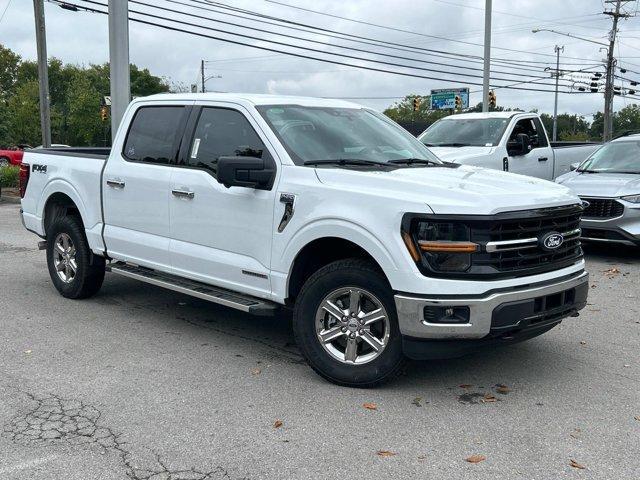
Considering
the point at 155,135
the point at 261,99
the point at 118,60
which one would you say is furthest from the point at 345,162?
the point at 118,60

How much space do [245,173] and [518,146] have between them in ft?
26.0

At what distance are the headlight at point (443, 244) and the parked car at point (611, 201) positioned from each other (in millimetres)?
6025

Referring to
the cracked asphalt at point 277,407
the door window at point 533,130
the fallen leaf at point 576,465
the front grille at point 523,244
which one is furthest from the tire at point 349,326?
the door window at point 533,130

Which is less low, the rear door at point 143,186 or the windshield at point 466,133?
the windshield at point 466,133

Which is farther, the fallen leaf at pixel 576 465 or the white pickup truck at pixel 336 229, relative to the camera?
the white pickup truck at pixel 336 229

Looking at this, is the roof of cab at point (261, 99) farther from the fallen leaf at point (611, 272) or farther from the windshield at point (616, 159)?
the windshield at point (616, 159)

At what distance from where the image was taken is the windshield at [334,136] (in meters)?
5.39

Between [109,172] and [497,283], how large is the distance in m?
3.90

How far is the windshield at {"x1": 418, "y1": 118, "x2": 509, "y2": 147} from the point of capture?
12.1 meters

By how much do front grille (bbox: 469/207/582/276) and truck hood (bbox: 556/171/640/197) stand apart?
5160 millimetres

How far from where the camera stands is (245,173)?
16.7 ft

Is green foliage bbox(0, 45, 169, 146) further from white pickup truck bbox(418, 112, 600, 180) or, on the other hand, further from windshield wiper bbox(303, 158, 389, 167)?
windshield wiper bbox(303, 158, 389, 167)

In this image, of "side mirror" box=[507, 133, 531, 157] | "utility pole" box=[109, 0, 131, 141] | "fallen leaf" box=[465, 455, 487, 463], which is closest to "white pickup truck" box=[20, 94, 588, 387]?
"fallen leaf" box=[465, 455, 487, 463]

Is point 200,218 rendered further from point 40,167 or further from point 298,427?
point 40,167
